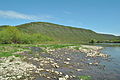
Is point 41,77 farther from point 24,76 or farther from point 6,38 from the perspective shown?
point 6,38

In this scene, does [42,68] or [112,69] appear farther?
[112,69]

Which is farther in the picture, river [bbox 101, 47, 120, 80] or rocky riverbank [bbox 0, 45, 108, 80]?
river [bbox 101, 47, 120, 80]

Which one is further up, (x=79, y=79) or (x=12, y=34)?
(x=12, y=34)

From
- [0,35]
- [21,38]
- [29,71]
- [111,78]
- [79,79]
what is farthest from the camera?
[21,38]

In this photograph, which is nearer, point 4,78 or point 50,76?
point 4,78

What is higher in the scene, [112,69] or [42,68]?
[42,68]

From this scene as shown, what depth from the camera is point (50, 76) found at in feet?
31.3

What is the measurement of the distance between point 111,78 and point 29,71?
261 inches

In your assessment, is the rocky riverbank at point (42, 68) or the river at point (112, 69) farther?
the river at point (112, 69)

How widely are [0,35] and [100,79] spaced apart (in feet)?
185

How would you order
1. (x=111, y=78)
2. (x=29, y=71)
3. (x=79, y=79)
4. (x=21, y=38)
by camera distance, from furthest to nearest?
1. (x=21, y=38)
2. (x=29, y=71)
3. (x=111, y=78)
4. (x=79, y=79)

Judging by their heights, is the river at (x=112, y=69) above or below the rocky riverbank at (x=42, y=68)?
below

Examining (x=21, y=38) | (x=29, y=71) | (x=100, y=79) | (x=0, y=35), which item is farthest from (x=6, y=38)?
(x=100, y=79)

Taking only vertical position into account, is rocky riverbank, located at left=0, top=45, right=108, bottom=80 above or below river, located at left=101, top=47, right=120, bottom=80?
above
